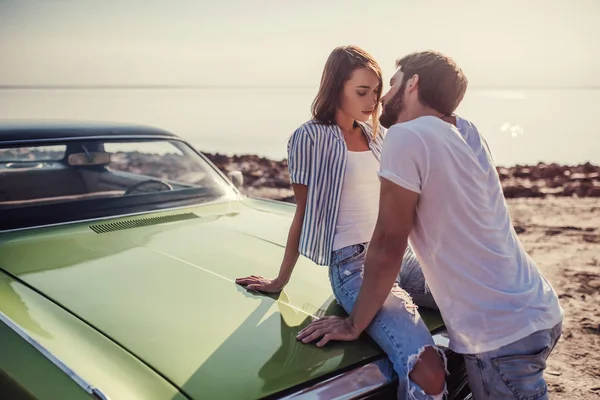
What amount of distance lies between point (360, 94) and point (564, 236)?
5.00 metres

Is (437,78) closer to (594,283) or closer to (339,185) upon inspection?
(339,185)

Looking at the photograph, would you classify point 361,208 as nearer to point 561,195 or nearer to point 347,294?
point 347,294

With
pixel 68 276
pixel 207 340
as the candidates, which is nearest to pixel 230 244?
pixel 68 276

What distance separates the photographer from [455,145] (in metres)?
1.83

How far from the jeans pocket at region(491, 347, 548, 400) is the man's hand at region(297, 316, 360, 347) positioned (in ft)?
1.63

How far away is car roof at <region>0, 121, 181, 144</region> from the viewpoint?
328cm

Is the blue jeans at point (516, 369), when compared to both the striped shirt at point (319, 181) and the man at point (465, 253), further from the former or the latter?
the striped shirt at point (319, 181)

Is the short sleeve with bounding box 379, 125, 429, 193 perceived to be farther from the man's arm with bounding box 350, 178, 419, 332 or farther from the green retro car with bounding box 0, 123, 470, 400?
the green retro car with bounding box 0, 123, 470, 400

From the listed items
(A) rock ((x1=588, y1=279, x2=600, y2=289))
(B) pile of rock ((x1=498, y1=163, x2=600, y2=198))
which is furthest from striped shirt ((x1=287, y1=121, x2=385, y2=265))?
(B) pile of rock ((x1=498, y1=163, x2=600, y2=198))

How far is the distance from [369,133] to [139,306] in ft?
4.07

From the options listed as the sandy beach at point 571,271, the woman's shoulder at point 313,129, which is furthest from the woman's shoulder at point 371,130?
the sandy beach at point 571,271

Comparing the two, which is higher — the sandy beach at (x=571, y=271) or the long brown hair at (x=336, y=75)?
the long brown hair at (x=336, y=75)

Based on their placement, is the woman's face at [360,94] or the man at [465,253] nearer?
the man at [465,253]

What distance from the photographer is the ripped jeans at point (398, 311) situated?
1.88 metres
